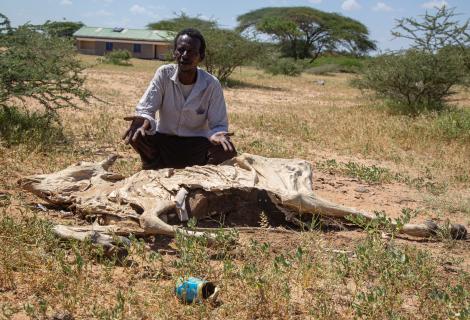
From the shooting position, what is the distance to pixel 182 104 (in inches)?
180

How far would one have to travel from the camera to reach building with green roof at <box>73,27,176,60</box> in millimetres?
38438

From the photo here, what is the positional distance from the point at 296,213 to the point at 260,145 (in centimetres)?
319

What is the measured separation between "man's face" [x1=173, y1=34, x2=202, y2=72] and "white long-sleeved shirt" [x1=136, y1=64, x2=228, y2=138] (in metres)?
0.15

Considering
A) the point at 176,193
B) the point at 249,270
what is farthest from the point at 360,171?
the point at 249,270

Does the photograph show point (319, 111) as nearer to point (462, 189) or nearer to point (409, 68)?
point (409, 68)

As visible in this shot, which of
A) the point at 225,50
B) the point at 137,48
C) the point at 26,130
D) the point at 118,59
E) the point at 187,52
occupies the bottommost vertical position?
the point at 118,59

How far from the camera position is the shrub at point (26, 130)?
18.3ft

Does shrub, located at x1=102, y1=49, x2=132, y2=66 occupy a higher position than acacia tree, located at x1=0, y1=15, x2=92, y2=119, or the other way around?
acacia tree, located at x1=0, y1=15, x2=92, y2=119

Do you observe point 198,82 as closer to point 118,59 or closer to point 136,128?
point 136,128

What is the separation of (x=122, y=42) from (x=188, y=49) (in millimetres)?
36082

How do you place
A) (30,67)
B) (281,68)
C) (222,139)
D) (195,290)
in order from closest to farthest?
1. (195,290)
2. (222,139)
3. (30,67)
4. (281,68)

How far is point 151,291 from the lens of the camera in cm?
266

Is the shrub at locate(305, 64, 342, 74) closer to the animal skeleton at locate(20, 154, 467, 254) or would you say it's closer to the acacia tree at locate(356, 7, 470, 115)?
the acacia tree at locate(356, 7, 470, 115)

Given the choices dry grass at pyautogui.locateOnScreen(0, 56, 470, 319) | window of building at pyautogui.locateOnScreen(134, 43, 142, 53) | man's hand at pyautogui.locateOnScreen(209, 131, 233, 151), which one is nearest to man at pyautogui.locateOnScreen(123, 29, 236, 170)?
man's hand at pyautogui.locateOnScreen(209, 131, 233, 151)
